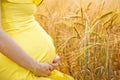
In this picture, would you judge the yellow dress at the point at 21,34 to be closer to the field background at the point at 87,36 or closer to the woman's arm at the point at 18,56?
the woman's arm at the point at 18,56

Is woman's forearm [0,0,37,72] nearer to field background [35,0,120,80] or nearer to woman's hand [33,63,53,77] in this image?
woman's hand [33,63,53,77]

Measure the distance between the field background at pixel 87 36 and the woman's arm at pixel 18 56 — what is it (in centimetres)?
37

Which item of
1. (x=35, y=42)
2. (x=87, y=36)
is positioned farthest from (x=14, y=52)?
(x=87, y=36)

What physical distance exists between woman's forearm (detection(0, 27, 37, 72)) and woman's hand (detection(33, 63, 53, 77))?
0.02m

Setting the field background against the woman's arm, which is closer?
the woman's arm

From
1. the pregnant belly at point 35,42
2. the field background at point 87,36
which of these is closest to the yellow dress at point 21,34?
the pregnant belly at point 35,42

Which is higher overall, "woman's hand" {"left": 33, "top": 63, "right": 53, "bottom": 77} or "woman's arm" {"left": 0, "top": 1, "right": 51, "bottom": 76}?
"woman's arm" {"left": 0, "top": 1, "right": 51, "bottom": 76}

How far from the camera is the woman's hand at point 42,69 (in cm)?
138

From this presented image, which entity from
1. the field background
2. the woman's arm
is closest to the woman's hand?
the woman's arm

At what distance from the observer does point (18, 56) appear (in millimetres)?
1327

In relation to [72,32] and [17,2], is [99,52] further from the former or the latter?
[17,2]

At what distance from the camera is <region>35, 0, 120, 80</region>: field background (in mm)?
1765

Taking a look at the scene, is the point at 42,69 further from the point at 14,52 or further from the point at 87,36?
the point at 87,36

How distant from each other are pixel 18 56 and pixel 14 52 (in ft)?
0.07
